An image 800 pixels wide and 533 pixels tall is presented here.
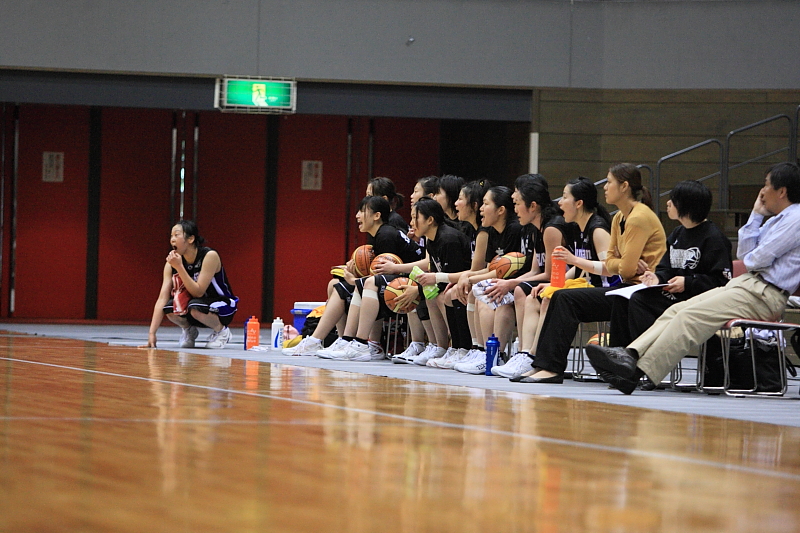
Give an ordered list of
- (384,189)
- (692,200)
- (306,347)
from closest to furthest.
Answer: (692,200) < (306,347) < (384,189)

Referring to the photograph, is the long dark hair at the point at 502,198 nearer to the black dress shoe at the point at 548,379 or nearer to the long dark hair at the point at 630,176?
the long dark hair at the point at 630,176

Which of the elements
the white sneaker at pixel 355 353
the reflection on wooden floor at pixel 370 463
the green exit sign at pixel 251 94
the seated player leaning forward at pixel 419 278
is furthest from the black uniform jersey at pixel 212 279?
the reflection on wooden floor at pixel 370 463

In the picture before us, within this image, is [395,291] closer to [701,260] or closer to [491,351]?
[491,351]

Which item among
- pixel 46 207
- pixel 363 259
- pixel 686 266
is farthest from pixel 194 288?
pixel 46 207

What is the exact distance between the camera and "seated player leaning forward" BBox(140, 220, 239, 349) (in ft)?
25.5

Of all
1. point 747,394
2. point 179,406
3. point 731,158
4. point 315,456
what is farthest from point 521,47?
point 315,456

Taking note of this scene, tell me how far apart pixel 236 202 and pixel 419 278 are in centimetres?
635

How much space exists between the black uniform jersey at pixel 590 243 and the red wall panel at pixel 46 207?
803 cm

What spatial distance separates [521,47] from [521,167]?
48.0 inches

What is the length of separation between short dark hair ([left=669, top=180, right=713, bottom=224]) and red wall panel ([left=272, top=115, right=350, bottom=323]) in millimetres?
7795

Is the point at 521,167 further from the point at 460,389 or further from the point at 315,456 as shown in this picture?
the point at 315,456

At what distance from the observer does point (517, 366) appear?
18.2ft

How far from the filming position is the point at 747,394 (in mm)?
4914

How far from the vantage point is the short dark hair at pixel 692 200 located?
16.4 feet
